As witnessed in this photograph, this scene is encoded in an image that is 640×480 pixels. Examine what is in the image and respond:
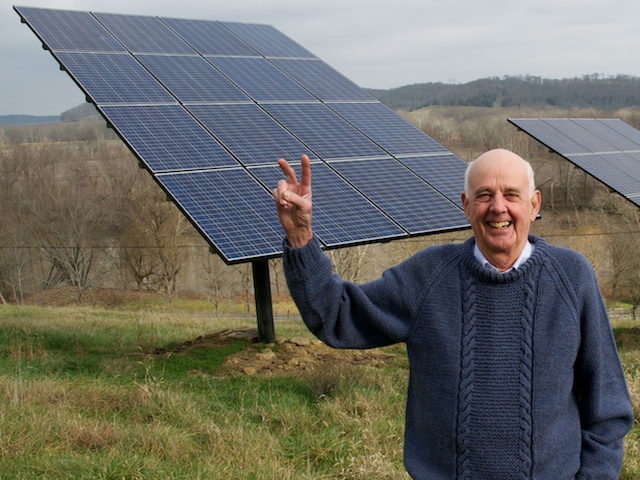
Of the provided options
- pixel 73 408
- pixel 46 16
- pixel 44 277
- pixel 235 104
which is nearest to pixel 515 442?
pixel 73 408

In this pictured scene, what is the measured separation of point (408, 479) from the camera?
501 centimetres

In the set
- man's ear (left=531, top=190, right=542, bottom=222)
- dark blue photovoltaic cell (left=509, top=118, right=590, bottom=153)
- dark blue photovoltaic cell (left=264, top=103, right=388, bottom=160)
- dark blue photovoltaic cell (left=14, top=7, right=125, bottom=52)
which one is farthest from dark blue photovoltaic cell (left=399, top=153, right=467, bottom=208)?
man's ear (left=531, top=190, right=542, bottom=222)

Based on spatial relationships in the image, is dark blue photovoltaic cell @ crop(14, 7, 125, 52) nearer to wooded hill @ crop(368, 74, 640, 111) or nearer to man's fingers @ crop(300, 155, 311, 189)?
man's fingers @ crop(300, 155, 311, 189)

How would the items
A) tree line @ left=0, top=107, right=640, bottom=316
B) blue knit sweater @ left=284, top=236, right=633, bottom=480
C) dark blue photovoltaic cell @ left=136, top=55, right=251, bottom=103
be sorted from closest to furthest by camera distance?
blue knit sweater @ left=284, top=236, right=633, bottom=480 < dark blue photovoltaic cell @ left=136, top=55, right=251, bottom=103 < tree line @ left=0, top=107, right=640, bottom=316

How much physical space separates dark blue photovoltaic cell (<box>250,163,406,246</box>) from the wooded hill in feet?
486

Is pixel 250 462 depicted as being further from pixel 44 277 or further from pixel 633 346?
pixel 44 277

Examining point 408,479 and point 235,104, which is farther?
point 235,104

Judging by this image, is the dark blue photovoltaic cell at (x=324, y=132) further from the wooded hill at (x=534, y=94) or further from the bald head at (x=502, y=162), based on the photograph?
the wooded hill at (x=534, y=94)

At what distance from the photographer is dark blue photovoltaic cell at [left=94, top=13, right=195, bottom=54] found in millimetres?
11883

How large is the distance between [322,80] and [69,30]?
14.5 feet

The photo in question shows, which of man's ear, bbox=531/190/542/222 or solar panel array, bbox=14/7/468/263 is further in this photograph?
solar panel array, bbox=14/7/468/263

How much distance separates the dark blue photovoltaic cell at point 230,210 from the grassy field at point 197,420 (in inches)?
56.8

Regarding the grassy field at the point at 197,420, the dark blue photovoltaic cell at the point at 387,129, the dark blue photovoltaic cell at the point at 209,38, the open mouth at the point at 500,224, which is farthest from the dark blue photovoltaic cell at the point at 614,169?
the open mouth at the point at 500,224

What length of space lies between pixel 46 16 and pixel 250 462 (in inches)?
355
